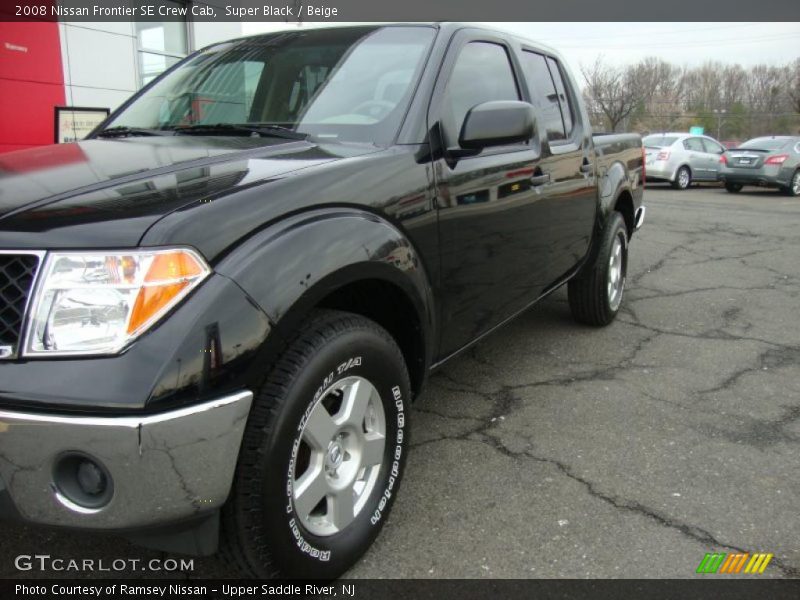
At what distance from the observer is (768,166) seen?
16641mm

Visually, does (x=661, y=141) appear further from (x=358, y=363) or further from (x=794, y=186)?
(x=358, y=363)

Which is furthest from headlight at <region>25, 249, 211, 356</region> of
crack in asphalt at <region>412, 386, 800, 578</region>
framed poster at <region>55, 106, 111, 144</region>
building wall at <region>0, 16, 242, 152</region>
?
building wall at <region>0, 16, 242, 152</region>

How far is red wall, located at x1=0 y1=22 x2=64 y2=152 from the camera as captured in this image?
309 inches

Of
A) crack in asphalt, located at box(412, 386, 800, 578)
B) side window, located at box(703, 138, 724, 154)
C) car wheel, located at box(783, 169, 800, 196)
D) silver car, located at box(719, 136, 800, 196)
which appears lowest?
crack in asphalt, located at box(412, 386, 800, 578)

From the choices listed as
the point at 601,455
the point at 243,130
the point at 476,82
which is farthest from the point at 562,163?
the point at 243,130

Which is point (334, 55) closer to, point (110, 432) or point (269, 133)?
point (269, 133)

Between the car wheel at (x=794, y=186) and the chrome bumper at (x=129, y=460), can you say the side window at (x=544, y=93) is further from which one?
the car wheel at (x=794, y=186)

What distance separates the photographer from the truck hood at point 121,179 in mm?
1680

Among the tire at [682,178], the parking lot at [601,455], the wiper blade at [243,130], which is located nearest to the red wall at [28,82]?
the wiper blade at [243,130]

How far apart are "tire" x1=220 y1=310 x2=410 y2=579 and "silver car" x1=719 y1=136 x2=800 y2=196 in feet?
55.8

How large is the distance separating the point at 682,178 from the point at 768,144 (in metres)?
2.10

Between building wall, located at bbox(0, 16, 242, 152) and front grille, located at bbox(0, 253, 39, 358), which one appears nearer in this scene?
front grille, located at bbox(0, 253, 39, 358)
